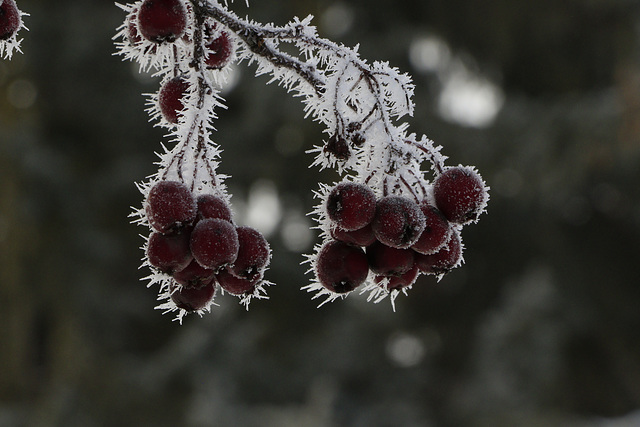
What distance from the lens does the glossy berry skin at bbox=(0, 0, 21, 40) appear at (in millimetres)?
1109

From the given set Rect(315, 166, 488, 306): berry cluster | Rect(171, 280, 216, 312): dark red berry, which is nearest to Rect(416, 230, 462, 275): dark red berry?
Rect(315, 166, 488, 306): berry cluster

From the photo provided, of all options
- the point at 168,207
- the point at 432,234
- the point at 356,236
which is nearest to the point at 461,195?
the point at 432,234

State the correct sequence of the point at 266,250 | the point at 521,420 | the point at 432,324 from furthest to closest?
the point at 432,324, the point at 521,420, the point at 266,250

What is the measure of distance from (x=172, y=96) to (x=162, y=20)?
0.17 meters

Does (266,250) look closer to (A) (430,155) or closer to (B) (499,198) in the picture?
(A) (430,155)

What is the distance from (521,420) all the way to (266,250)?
23.7 ft

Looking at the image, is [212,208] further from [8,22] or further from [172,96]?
[8,22]

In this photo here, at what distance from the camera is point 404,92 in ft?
4.06

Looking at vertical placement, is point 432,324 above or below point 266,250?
above

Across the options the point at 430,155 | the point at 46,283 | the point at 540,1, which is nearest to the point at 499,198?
the point at 540,1

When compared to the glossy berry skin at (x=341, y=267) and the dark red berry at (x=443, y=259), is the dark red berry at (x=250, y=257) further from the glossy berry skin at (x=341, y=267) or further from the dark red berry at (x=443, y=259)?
the dark red berry at (x=443, y=259)

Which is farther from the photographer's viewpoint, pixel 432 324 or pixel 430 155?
pixel 432 324

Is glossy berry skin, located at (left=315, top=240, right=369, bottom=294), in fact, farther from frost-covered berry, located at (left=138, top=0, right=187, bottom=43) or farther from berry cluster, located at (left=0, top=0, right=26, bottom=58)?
berry cluster, located at (left=0, top=0, right=26, bottom=58)

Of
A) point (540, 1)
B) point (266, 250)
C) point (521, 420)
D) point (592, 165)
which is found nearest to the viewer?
point (266, 250)
